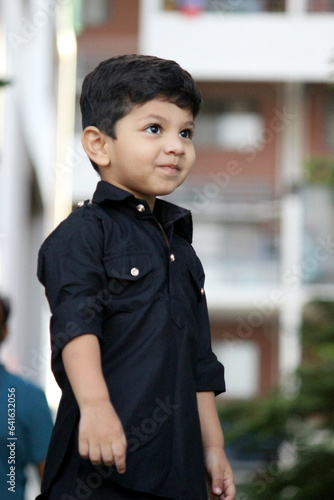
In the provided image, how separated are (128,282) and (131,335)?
0.33 feet

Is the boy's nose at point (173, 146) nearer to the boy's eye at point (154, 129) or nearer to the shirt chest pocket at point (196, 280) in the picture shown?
the boy's eye at point (154, 129)

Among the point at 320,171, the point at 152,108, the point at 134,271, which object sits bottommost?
the point at 320,171

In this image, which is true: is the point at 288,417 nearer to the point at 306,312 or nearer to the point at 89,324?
the point at 306,312

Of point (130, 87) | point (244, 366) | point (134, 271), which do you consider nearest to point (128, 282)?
point (134, 271)

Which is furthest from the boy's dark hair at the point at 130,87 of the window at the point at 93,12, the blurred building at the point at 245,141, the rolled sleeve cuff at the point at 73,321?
the window at the point at 93,12

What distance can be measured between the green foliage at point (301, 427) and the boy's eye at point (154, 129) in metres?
6.32

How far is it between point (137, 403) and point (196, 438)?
161 mm

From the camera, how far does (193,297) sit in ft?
7.64

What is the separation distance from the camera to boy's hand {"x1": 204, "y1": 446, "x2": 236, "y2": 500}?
7.54 ft

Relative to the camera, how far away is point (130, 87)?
7.43ft

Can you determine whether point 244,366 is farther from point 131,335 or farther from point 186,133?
point 131,335

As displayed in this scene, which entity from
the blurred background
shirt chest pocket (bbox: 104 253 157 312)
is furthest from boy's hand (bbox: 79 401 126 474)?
the blurred background

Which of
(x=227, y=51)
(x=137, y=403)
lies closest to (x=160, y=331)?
(x=137, y=403)

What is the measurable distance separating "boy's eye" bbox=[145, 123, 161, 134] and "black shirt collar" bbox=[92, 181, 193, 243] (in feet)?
0.42
